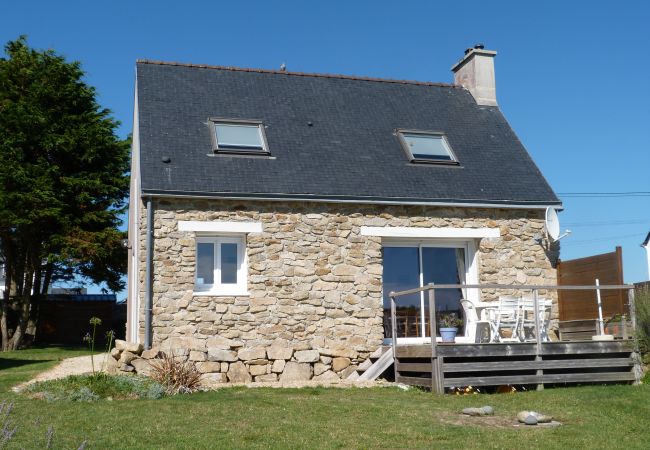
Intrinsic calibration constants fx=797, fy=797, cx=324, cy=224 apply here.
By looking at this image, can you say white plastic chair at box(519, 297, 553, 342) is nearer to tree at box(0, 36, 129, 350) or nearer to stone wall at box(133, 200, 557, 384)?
stone wall at box(133, 200, 557, 384)

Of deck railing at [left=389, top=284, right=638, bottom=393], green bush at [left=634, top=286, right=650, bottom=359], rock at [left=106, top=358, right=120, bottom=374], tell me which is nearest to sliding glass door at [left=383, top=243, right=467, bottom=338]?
deck railing at [left=389, top=284, right=638, bottom=393]

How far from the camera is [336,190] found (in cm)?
1448

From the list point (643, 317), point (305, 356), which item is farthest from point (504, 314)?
point (305, 356)

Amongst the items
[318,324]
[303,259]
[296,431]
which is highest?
[303,259]

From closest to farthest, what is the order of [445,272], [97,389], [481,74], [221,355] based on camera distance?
[97,389], [221,355], [445,272], [481,74]

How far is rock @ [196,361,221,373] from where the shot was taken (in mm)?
13336

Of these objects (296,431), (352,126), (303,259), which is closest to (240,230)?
(303,259)

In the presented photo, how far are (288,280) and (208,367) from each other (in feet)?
6.72

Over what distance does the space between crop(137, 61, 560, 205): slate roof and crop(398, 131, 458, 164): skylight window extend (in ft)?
0.55

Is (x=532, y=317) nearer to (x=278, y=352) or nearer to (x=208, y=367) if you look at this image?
(x=278, y=352)

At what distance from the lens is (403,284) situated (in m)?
15.0

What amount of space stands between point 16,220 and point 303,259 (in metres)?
9.47

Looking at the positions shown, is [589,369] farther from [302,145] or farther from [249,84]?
[249,84]

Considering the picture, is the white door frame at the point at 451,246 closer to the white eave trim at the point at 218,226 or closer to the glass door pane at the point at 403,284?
the glass door pane at the point at 403,284
